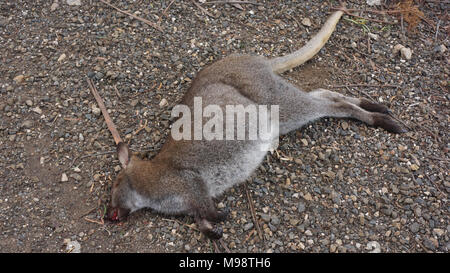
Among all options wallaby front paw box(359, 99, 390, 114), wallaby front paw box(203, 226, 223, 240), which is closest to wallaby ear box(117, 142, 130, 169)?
wallaby front paw box(203, 226, 223, 240)

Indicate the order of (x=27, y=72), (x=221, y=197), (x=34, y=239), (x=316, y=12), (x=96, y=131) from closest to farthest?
1. (x=34, y=239)
2. (x=221, y=197)
3. (x=96, y=131)
4. (x=27, y=72)
5. (x=316, y=12)

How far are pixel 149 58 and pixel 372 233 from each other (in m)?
3.59

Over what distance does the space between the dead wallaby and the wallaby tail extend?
23 cm

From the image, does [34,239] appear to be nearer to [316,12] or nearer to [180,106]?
[180,106]

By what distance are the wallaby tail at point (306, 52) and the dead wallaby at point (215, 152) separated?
A: 23 cm

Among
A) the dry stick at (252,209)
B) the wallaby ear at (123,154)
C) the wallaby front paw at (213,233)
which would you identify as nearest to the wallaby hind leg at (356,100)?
the dry stick at (252,209)

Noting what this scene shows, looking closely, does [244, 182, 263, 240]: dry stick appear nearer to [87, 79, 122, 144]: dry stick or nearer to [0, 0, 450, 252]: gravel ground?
[0, 0, 450, 252]: gravel ground

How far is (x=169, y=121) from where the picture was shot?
498cm

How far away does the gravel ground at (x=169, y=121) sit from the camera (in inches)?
166

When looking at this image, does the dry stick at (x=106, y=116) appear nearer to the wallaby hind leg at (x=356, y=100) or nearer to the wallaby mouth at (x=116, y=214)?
the wallaby mouth at (x=116, y=214)

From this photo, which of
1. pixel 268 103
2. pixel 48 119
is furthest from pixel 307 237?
pixel 48 119

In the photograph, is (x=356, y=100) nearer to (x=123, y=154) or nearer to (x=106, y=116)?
(x=123, y=154)

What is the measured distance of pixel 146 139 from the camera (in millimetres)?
4887

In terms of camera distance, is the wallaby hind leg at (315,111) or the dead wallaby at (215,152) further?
the wallaby hind leg at (315,111)
